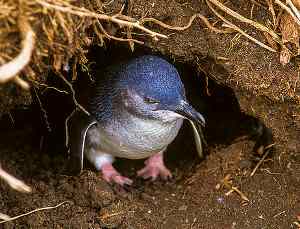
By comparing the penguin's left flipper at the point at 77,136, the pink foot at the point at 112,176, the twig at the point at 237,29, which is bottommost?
the pink foot at the point at 112,176

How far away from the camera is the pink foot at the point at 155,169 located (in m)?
4.95

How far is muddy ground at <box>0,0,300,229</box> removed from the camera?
3656 mm

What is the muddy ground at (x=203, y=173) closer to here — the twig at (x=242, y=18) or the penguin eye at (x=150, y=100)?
the twig at (x=242, y=18)

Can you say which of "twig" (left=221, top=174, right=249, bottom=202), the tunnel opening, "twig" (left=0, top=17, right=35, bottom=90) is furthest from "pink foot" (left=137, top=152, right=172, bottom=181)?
"twig" (left=0, top=17, right=35, bottom=90)

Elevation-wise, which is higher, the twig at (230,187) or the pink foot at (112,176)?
the twig at (230,187)

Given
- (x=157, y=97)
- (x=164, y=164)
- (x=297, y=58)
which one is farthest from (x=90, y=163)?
(x=297, y=58)

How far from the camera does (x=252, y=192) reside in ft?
13.5

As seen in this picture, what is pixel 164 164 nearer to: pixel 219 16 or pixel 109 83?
pixel 109 83

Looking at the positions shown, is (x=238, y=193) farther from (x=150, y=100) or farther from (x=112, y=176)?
(x=112, y=176)

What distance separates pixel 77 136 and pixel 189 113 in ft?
3.81

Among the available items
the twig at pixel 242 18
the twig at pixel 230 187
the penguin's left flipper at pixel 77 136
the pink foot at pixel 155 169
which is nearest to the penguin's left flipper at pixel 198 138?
the pink foot at pixel 155 169

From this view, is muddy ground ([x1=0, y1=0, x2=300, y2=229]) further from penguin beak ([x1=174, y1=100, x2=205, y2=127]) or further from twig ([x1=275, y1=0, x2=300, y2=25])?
penguin beak ([x1=174, y1=100, x2=205, y2=127])

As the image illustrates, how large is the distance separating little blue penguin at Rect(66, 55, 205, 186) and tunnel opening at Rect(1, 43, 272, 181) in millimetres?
196

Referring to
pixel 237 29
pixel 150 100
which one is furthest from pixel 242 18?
pixel 150 100
